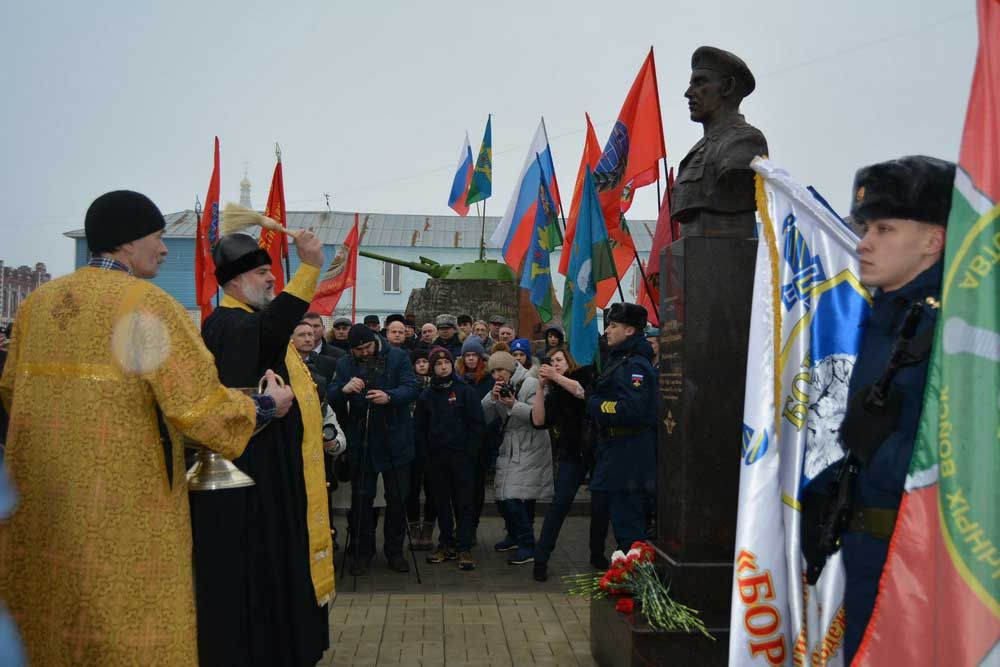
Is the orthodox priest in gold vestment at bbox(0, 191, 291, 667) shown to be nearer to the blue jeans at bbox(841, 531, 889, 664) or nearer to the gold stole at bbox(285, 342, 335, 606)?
the gold stole at bbox(285, 342, 335, 606)

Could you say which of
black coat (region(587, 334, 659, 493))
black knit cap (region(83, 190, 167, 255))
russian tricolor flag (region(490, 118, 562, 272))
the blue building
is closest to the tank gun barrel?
russian tricolor flag (region(490, 118, 562, 272))

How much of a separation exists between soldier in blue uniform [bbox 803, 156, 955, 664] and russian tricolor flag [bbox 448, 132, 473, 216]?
12.8m

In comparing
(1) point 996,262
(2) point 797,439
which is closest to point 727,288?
(2) point 797,439

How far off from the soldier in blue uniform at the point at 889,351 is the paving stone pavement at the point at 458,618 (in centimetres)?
273

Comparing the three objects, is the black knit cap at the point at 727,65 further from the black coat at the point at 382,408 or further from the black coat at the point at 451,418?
the black coat at the point at 451,418

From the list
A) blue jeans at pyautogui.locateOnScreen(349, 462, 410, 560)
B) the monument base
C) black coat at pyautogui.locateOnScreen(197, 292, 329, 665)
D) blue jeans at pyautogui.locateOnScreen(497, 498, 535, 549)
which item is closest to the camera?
black coat at pyautogui.locateOnScreen(197, 292, 329, 665)

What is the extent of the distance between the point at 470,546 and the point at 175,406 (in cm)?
555

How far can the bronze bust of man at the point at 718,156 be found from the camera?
4.74m

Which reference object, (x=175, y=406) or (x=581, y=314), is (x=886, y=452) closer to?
(x=175, y=406)

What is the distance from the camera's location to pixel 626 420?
6.73 metres

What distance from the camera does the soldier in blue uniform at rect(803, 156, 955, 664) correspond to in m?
2.67

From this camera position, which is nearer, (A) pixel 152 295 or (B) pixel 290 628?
(A) pixel 152 295

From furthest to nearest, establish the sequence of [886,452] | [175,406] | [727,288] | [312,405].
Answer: [727,288] < [312,405] < [175,406] < [886,452]

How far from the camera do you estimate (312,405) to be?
14.2ft
